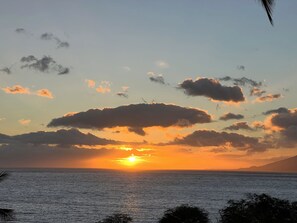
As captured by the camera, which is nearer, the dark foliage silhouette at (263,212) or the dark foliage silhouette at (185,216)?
the dark foliage silhouette at (263,212)

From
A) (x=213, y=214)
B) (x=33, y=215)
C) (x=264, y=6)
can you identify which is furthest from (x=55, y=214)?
(x=264, y=6)

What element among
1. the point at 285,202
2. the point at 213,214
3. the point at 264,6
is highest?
the point at 264,6

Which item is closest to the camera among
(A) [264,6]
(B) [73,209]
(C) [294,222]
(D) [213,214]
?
(A) [264,6]

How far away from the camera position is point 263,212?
52.7m

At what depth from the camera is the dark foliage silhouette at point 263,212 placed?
48.6 m

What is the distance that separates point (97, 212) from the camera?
387 ft

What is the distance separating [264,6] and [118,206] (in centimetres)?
12609

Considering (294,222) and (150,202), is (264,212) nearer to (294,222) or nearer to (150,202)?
(294,222)

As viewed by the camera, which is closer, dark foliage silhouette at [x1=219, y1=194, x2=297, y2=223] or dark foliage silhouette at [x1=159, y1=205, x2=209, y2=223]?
dark foliage silhouette at [x1=219, y1=194, x2=297, y2=223]

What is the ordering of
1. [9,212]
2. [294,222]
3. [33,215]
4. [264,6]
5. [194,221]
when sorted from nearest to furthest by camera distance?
[264,6] → [9,212] → [294,222] → [194,221] → [33,215]

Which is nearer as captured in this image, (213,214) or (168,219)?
(168,219)

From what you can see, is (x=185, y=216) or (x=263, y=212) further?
(x=185, y=216)

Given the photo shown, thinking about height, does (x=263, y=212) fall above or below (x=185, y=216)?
above

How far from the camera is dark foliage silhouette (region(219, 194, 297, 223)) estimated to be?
48.6 metres
